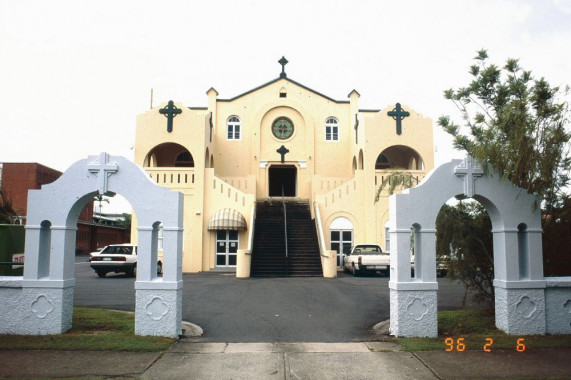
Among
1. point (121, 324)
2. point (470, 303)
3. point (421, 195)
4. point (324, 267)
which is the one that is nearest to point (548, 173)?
point (421, 195)

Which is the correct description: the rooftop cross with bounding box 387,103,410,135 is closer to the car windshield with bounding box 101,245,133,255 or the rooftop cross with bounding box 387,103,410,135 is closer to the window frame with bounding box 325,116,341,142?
the window frame with bounding box 325,116,341,142

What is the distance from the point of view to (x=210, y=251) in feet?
76.3

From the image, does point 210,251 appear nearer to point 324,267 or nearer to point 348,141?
point 324,267

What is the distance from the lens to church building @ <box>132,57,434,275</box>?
22.9m

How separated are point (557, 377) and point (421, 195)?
367cm

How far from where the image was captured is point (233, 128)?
28.8 meters

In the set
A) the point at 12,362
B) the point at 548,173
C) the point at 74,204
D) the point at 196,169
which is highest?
the point at 196,169

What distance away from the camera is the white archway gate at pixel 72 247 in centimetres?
859

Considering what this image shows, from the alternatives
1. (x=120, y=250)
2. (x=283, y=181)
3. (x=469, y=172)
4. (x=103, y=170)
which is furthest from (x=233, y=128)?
(x=469, y=172)

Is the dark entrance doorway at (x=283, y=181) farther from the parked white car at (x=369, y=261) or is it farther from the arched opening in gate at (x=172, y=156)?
the parked white car at (x=369, y=261)

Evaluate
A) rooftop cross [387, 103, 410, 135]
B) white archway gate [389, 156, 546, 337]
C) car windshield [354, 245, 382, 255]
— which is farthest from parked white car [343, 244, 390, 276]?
white archway gate [389, 156, 546, 337]

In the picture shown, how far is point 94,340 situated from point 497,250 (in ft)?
24.8

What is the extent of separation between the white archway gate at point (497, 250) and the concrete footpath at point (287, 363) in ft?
3.21

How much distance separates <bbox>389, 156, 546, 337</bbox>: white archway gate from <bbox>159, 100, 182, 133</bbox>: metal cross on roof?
16896 millimetres
